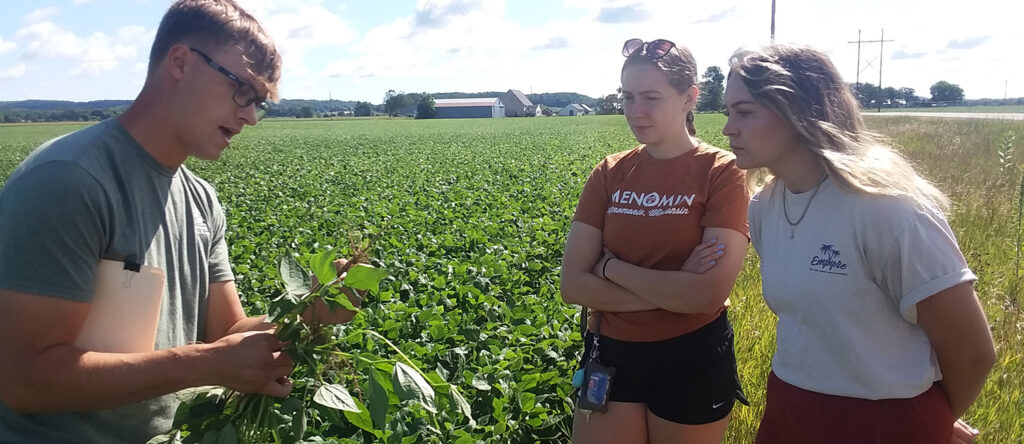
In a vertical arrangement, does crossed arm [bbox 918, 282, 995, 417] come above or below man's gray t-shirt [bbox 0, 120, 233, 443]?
below

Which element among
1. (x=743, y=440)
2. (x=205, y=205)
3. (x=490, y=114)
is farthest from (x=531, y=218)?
(x=490, y=114)

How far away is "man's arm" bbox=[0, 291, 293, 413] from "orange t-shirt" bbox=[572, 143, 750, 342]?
1.33 metres

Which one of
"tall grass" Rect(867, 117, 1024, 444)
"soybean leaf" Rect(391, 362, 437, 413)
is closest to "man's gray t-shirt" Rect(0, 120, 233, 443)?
"soybean leaf" Rect(391, 362, 437, 413)

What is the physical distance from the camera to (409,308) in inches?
183

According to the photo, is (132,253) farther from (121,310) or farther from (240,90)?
(240,90)

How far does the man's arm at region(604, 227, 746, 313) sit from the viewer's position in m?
2.27

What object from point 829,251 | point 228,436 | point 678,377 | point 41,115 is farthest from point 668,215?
point 41,115

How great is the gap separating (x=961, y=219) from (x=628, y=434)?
6.22m

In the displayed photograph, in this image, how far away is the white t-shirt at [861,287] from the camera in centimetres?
167

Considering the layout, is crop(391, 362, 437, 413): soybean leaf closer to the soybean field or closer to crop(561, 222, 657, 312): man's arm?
the soybean field

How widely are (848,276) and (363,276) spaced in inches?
47.1

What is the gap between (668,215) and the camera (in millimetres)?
2357

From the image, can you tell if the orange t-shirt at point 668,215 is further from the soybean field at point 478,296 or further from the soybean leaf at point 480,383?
the soybean leaf at point 480,383

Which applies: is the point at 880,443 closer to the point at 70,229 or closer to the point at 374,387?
the point at 374,387
